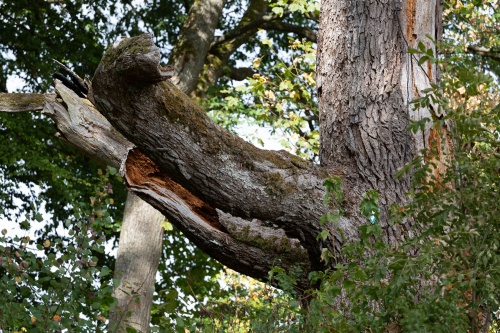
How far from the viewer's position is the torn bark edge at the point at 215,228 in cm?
536

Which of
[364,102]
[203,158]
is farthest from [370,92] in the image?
[203,158]

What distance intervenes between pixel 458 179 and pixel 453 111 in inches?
12.0

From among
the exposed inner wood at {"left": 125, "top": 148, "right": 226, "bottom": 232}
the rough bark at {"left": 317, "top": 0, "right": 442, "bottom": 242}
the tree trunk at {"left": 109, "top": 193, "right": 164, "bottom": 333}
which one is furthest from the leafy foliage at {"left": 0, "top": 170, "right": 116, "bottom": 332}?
the tree trunk at {"left": 109, "top": 193, "right": 164, "bottom": 333}

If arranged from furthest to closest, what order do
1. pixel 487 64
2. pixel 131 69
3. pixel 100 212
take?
pixel 487 64 < pixel 100 212 < pixel 131 69

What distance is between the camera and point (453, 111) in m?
3.57

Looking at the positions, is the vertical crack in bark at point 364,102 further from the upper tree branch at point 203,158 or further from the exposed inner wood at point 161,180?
the exposed inner wood at point 161,180

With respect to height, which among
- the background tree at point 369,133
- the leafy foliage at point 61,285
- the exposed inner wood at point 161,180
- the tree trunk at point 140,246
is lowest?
the leafy foliage at point 61,285

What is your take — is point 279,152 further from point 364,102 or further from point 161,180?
point 161,180

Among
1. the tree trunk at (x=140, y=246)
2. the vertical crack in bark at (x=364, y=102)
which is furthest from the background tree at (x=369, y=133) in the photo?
the tree trunk at (x=140, y=246)

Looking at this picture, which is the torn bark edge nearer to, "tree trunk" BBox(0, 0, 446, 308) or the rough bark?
"tree trunk" BBox(0, 0, 446, 308)

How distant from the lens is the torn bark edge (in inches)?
211

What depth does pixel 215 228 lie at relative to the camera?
215 inches

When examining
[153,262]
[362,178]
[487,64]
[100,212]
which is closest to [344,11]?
[362,178]

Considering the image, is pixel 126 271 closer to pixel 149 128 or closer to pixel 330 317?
pixel 149 128
